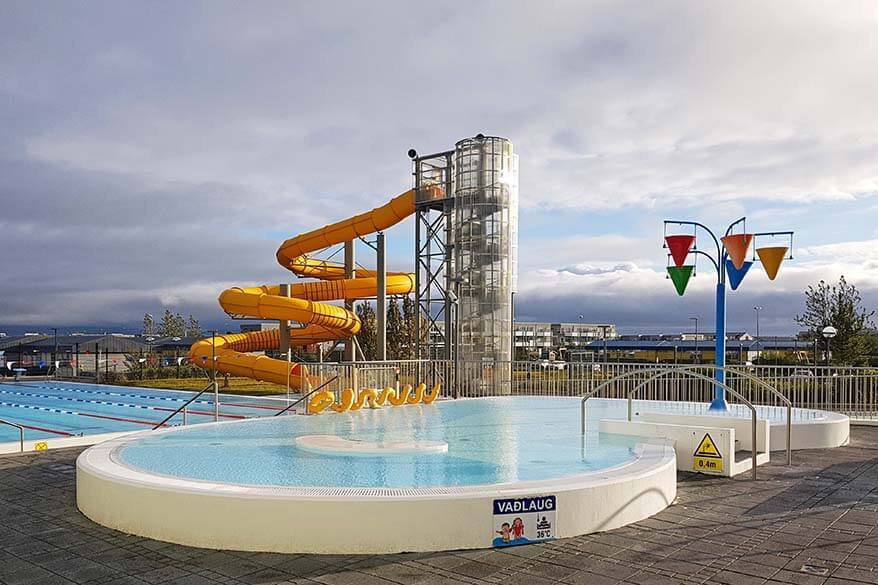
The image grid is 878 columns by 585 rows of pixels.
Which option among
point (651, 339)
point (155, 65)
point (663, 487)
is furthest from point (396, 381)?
point (651, 339)

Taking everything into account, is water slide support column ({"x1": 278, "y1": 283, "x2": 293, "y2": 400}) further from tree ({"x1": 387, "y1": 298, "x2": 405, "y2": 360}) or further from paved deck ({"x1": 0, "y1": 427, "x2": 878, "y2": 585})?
paved deck ({"x1": 0, "y1": 427, "x2": 878, "y2": 585})

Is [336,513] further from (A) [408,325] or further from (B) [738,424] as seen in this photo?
(A) [408,325]

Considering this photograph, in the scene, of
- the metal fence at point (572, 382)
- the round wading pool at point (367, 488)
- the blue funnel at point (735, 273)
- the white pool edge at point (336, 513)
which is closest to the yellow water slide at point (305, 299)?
the metal fence at point (572, 382)

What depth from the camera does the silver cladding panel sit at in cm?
2094

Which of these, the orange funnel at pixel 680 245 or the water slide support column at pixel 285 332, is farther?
the water slide support column at pixel 285 332

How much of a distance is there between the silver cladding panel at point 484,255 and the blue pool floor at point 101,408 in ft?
18.8

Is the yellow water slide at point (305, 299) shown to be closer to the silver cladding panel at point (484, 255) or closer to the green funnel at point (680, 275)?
→ the silver cladding panel at point (484, 255)

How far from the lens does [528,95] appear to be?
1414 cm

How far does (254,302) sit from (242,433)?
41.2ft

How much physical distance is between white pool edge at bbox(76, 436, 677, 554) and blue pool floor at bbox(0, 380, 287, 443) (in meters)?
8.58

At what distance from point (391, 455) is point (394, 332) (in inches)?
875

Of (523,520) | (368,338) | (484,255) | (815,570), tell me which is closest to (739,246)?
(815,570)

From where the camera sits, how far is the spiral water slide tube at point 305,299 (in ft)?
77.0

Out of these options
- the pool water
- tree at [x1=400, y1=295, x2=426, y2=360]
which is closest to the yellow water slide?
tree at [x1=400, y1=295, x2=426, y2=360]
